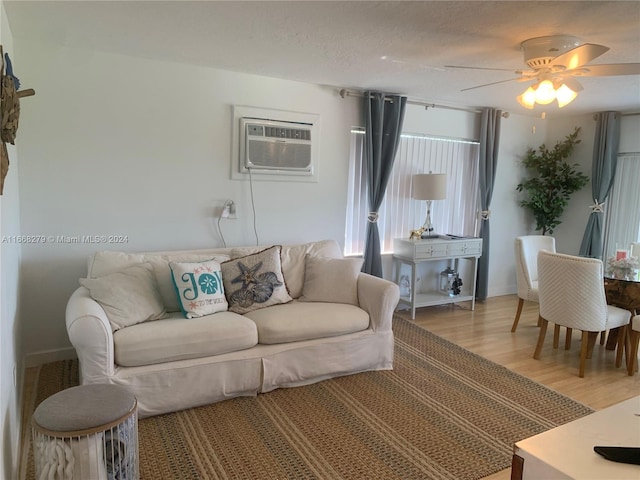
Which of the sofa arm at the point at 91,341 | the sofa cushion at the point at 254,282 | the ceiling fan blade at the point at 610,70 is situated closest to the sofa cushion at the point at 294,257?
the sofa cushion at the point at 254,282

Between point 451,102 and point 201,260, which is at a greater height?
point 451,102

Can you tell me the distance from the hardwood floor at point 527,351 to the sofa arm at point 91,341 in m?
2.07

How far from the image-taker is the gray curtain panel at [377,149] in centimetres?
435

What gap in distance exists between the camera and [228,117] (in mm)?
3738

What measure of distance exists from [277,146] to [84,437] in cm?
282

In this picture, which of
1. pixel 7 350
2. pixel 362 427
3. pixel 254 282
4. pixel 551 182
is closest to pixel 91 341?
pixel 7 350

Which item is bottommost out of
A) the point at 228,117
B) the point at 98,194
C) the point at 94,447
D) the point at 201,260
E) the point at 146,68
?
the point at 94,447

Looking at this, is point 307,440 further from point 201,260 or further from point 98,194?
point 98,194

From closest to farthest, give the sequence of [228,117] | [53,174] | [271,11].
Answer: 1. [271,11]
2. [53,174]
3. [228,117]

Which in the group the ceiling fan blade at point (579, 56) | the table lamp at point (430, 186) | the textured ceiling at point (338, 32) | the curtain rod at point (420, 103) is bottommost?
the table lamp at point (430, 186)

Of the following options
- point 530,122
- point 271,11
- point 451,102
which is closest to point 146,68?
point 271,11

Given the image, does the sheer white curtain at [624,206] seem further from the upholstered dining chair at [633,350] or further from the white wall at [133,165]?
the white wall at [133,165]

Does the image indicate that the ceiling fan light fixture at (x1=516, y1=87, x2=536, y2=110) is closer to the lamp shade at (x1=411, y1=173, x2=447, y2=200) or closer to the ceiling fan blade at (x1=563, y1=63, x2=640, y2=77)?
the ceiling fan blade at (x1=563, y1=63, x2=640, y2=77)

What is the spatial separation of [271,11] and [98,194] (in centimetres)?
194
